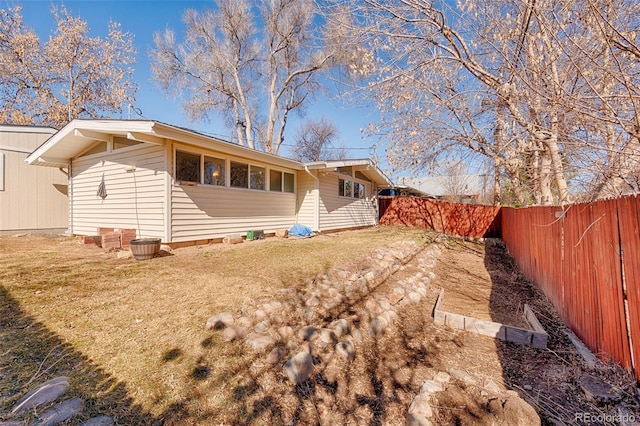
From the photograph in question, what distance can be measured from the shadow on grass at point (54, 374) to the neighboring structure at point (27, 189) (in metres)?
8.29

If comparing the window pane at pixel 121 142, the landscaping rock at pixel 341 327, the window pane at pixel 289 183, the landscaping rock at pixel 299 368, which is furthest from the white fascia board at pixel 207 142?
the landscaping rock at pixel 299 368

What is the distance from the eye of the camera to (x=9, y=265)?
182 inches

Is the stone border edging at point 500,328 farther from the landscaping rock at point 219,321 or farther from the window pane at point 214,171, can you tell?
the window pane at point 214,171

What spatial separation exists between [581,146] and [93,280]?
6350 mm

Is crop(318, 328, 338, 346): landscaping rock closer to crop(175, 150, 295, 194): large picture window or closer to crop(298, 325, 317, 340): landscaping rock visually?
crop(298, 325, 317, 340): landscaping rock

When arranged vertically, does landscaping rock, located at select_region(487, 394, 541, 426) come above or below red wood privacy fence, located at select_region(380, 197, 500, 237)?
below

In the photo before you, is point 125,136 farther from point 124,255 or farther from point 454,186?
point 454,186

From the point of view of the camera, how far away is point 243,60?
17.5 m

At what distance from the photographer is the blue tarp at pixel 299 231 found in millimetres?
9430

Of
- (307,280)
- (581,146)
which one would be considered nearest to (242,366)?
(307,280)

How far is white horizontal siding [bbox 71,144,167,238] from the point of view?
635 cm

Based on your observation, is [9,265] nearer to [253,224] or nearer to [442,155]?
[253,224]

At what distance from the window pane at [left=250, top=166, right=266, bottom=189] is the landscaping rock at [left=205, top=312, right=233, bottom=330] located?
5926 millimetres

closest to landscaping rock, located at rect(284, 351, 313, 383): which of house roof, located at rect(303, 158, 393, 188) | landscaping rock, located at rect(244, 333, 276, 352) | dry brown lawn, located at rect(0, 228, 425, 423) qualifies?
landscaping rock, located at rect(244, 333, 276, 352)
